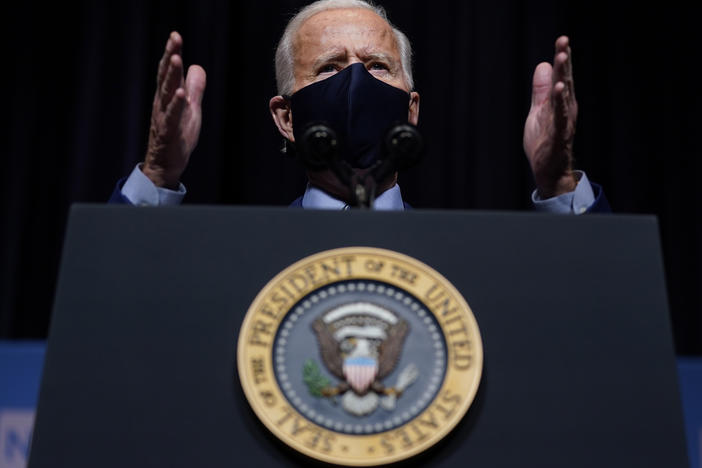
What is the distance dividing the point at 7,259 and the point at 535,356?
2.43m

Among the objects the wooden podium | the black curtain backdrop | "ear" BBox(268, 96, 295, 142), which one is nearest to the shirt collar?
"ear" BBox(268, 96, 295, 142)

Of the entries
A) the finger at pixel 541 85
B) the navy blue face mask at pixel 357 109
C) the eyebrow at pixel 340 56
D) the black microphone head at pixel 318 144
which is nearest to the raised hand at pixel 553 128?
the finger at pixel 541 85

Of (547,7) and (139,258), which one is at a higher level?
(547,7)

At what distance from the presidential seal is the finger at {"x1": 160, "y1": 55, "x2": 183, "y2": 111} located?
408mm

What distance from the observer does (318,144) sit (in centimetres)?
94

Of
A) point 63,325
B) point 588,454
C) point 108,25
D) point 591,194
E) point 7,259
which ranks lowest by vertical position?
point 588,454

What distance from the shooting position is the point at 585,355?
31.7 inches

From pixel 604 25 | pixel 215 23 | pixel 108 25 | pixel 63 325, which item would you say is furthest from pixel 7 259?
pixel 604 25

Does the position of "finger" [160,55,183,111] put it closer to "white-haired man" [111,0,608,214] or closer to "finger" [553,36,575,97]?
"white-haired man" [111,0,608,214]

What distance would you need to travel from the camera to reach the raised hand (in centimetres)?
110

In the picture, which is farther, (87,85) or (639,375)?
(87,85)

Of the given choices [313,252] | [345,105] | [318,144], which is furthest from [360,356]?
[345,105]

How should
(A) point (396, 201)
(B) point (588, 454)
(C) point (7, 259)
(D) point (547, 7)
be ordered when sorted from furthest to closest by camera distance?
(D) point (547, 7), (C) point (7, 259), (A) point (396, 201), (B) point (588, 454)

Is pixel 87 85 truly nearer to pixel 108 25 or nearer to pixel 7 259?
pixel 108 25
